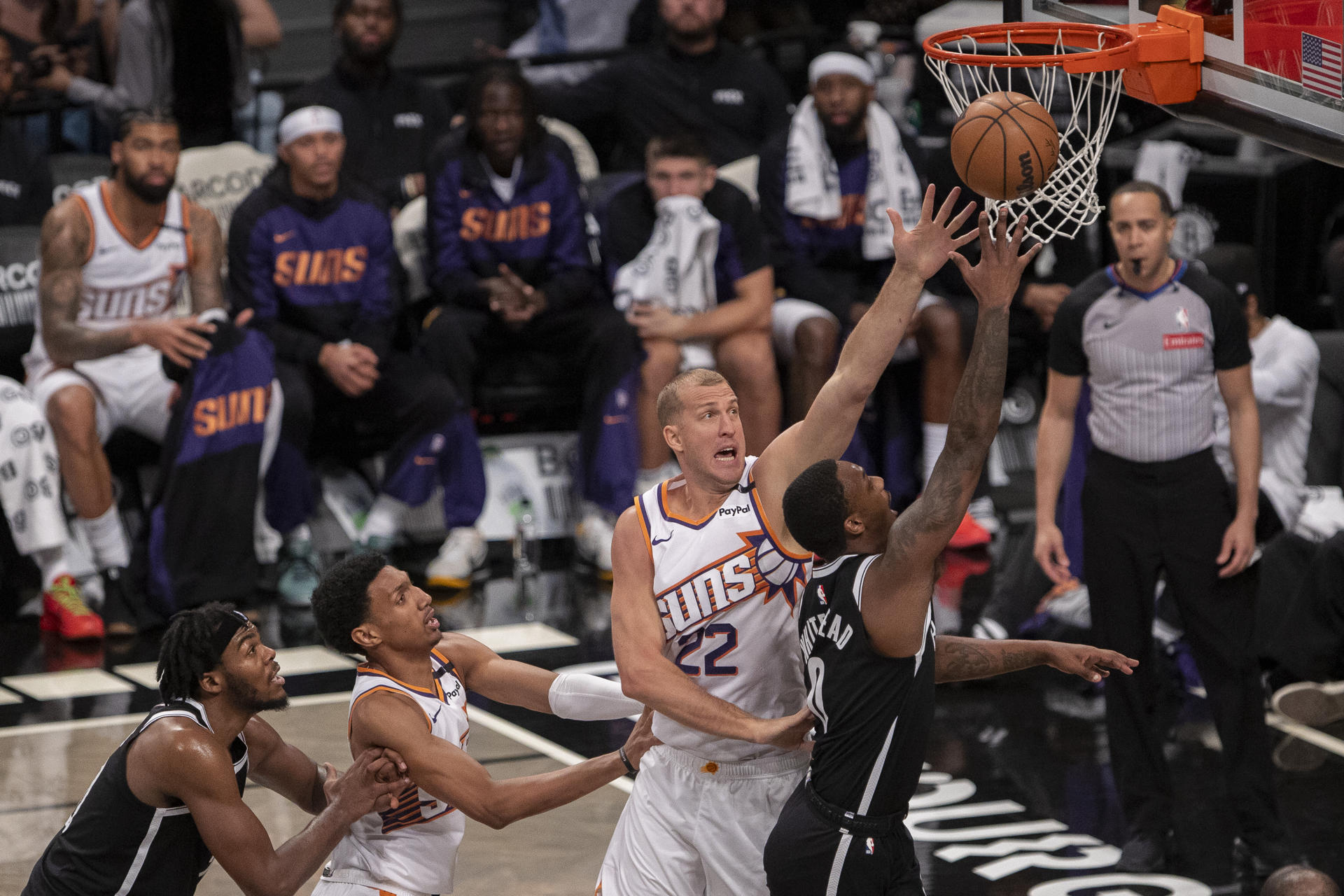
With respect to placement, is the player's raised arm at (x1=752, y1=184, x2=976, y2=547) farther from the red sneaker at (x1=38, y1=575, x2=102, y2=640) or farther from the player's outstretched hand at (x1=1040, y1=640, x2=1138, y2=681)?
the red sneaker at (x1=38, y1=575, x2=102, y2=640)

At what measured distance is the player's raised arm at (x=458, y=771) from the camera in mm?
3887

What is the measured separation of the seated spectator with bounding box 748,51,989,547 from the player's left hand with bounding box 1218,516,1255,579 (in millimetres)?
3550

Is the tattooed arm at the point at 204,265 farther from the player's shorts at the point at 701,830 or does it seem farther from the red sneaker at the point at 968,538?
the player's shorts at the point at 701,830

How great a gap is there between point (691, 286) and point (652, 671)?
497cm

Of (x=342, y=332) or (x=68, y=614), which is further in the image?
(x=342, y=332)

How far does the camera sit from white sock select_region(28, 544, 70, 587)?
762 cm

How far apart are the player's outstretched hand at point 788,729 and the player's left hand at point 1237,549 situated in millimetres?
2136

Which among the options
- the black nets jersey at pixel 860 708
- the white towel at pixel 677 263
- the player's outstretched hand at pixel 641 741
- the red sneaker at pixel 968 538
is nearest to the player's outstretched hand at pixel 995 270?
the black nets jersey at pixel 860 708

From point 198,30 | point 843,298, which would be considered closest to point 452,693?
point 843,298

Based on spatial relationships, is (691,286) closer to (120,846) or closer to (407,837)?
(407,837)

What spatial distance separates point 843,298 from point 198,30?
398 cm

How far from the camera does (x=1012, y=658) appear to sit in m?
3.96

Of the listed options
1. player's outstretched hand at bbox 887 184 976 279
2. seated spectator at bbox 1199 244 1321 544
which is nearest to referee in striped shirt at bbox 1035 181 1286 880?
seated spectator at bbox 1199 244 1321 544

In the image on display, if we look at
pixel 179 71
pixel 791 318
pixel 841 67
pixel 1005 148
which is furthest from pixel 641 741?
pixel 179 71
